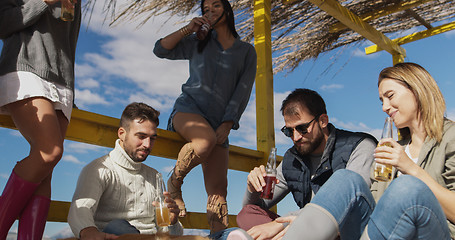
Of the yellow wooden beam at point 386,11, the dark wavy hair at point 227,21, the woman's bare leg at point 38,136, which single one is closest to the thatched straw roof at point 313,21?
the yellow wooden beam at point 386,11

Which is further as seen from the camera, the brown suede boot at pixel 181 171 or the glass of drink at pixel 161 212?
the brown suede boot at pixel 181 171

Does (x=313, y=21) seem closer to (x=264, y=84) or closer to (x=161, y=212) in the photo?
(x=264, y=84)

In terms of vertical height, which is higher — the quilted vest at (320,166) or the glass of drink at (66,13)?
the glass of drink at (66,13)

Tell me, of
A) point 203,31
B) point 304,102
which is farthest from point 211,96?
point 304,102

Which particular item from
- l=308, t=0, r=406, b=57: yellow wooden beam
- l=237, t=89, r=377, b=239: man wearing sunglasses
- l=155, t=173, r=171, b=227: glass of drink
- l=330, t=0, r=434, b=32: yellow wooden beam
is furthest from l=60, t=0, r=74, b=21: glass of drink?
l=330, t=0, r=434, b=32: yellow wooden beam

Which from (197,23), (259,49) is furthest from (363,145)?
(259,49)

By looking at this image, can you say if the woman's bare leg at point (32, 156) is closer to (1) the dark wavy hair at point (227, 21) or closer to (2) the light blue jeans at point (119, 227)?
(2) the light blue jeans at point (119, 227)

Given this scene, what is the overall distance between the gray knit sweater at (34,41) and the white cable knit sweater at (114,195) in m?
0.58

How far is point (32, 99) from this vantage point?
256 centimetres

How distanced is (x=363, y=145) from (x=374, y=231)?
0.87 m

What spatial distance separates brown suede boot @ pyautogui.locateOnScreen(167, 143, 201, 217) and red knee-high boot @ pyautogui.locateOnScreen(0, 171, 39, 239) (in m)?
1.07

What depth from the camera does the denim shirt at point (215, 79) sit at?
12.0ft

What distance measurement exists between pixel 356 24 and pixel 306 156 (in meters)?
4.26

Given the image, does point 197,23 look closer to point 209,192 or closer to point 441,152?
point 209,192
